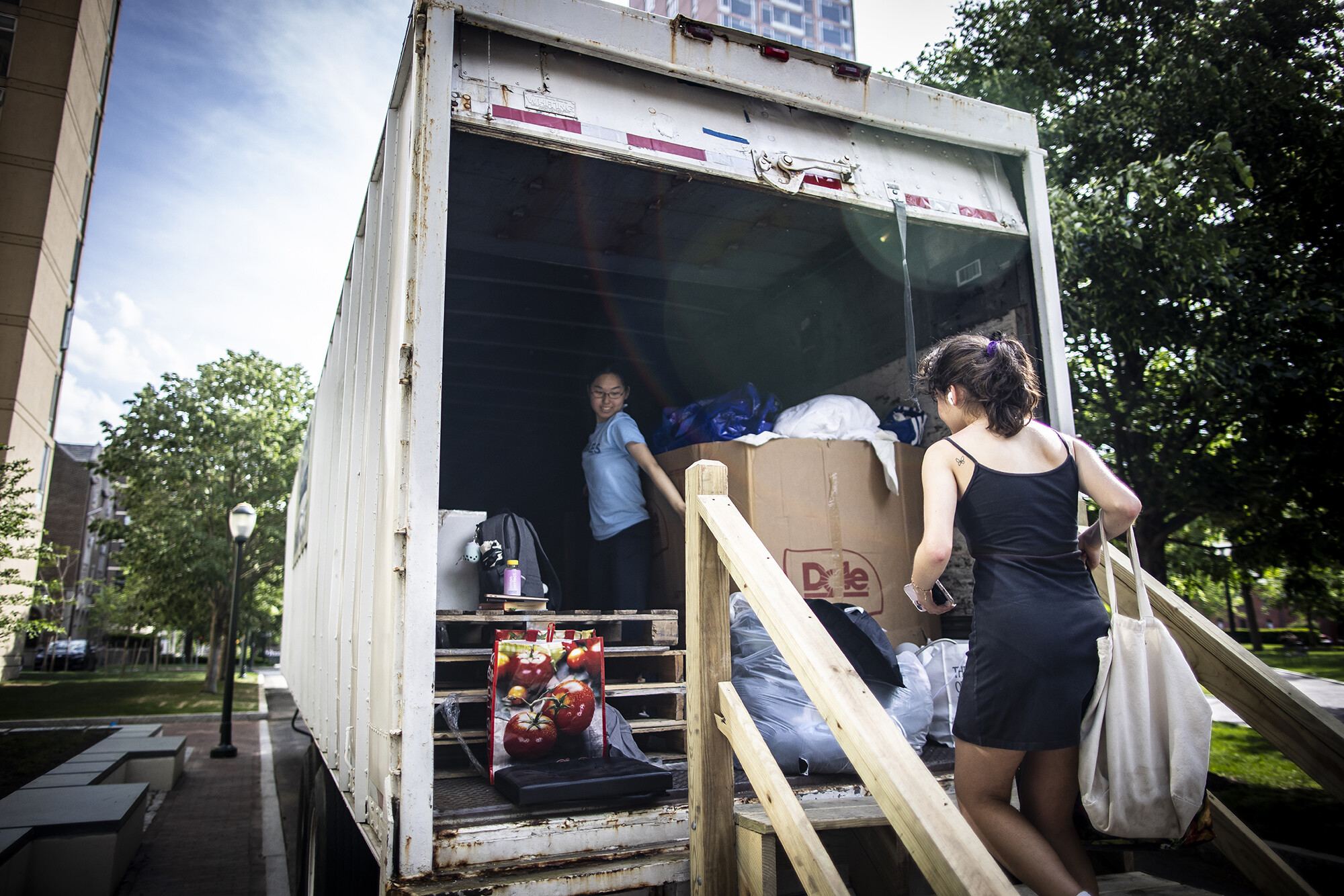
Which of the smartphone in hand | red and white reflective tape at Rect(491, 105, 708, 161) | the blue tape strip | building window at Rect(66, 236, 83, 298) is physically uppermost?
building window at Rect(66, 236, 83, 298)

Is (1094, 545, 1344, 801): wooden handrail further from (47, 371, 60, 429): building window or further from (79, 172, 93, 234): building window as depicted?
(79, 172, 93, 234): building window

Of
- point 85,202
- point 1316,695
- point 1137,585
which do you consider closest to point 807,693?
point 1137,585

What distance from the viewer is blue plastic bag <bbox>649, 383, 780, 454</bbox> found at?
13.4ft

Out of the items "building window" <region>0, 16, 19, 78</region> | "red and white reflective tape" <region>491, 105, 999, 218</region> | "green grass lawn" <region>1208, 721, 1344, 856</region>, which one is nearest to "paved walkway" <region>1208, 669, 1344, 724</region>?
"green grass lawn" <region>1208, 721, 1344, 856</region>

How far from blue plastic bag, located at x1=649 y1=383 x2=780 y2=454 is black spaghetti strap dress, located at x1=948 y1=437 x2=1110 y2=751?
1.94 meters

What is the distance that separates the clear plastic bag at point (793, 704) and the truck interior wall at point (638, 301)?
1585mm

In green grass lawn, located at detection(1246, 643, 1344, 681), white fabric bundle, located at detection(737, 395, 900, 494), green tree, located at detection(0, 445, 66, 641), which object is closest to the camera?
white fabric bundle, located at detection(737, 395, 900, 494)

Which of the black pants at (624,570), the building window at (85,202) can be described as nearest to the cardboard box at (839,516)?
the black pants at (624,570)

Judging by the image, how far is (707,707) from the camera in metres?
2.04

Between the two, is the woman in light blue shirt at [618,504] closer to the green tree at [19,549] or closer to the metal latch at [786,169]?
the metal latch at [786,169]

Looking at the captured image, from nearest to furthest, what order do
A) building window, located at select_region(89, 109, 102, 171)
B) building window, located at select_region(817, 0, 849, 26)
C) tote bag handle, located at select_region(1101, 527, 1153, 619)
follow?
tote bag handle, located at select_region(1101, 527, 1153, 619)
building window, located at select_region(817, 0, 849, 26)
building window, located at select_region(89, 109, 102, 171)

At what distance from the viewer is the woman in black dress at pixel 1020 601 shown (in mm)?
1872

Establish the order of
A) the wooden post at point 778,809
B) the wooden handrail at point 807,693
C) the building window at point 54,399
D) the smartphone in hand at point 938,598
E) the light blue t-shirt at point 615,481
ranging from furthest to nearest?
the building window at point 54,399 → the light blue t-shirt at point 615,481 → the smartphone in hand at point 938,598 → the wooden post at point 778,809 → the wooden handrail at point 807,693

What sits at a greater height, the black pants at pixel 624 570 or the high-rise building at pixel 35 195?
the high-rise building at pixel 35 195
